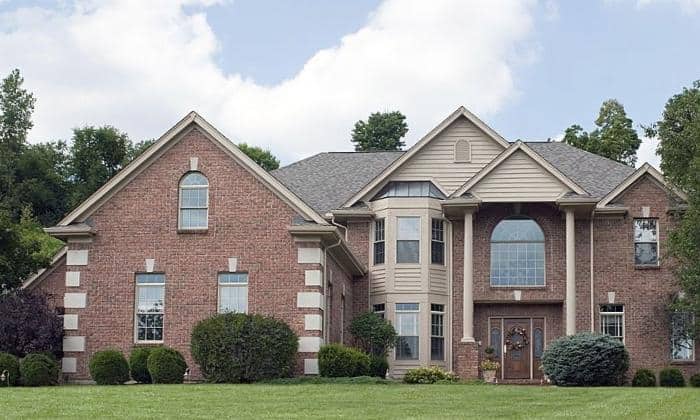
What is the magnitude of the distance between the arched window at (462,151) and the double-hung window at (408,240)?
8.54ft

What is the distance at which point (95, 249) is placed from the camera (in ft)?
107

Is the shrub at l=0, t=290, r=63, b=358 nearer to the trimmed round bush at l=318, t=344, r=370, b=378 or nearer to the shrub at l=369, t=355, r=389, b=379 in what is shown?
the trimmed round bush at l=318, t=344, r=370, b=378

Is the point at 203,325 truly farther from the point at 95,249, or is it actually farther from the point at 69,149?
the point at 69,149

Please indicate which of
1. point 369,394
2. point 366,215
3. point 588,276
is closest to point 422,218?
point 366,215

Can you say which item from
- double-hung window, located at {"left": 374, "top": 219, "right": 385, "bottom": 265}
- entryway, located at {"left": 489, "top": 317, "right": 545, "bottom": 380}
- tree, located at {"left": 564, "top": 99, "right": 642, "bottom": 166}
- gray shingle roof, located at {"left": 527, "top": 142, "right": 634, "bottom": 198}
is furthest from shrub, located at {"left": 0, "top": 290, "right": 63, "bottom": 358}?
tree, located at {"left": 564, "top": 99, "right": 642, "bottom": 166}

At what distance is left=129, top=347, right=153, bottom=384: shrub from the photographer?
30812 millimetres

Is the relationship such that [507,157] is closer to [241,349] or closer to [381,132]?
[241,349]

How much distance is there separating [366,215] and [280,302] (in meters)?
7.73

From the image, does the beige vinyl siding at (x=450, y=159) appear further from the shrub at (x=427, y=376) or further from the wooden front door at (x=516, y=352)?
the shrub at (x=427, y=376)

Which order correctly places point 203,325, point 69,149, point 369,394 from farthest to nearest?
point 69,149 → point 203,325 → point 369,394

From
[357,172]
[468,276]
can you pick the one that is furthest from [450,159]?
[357,172]

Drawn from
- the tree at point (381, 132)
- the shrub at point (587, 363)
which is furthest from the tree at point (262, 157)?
the shrub at point (587, 363)

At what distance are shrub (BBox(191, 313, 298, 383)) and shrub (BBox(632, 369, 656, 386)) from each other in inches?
449

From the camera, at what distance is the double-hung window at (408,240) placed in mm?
38625
